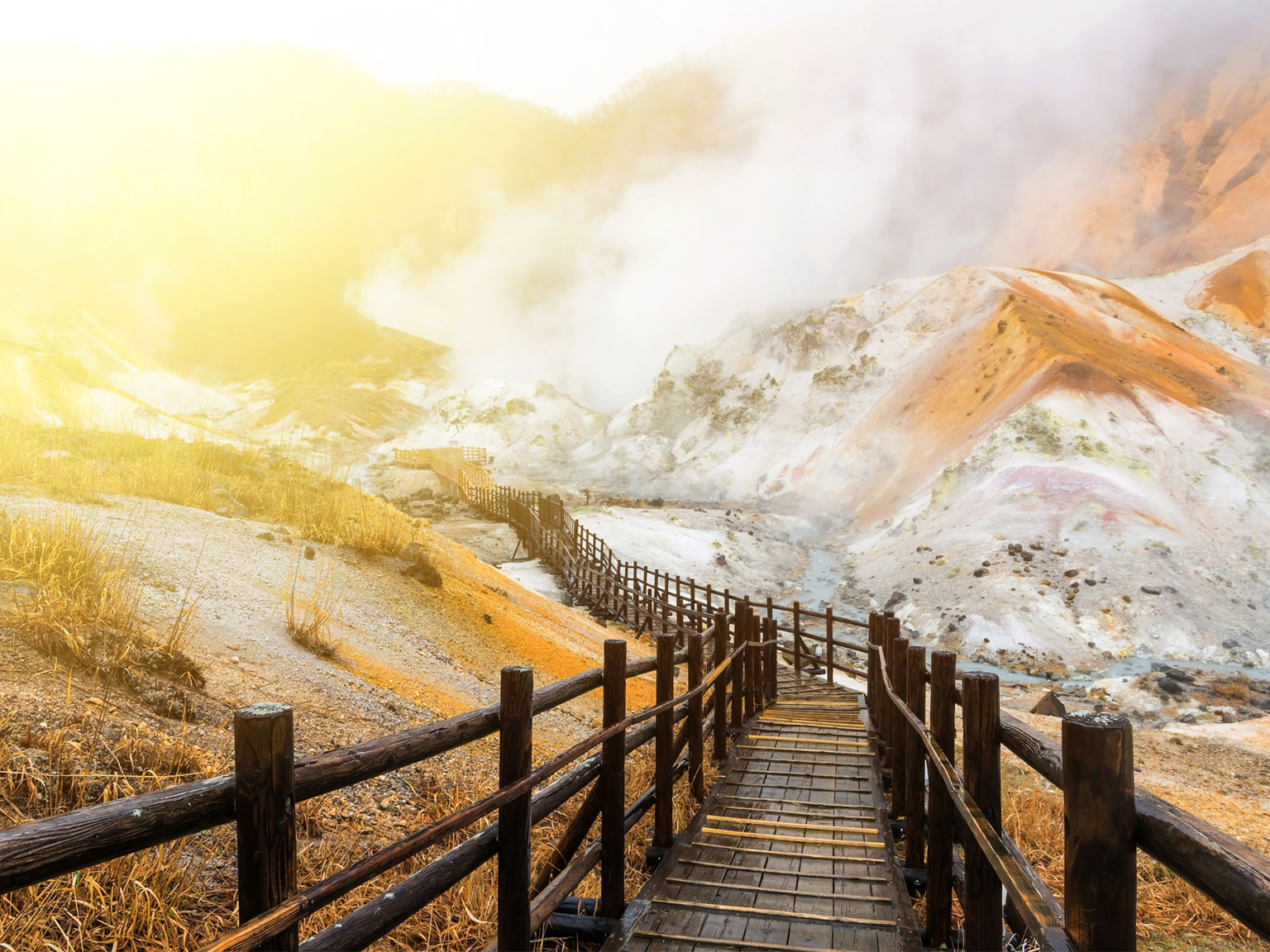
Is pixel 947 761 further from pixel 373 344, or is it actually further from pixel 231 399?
pixel 373 344

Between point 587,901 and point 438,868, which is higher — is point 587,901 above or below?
below

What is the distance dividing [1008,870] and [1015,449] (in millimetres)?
28862

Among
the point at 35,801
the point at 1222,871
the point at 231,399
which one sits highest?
the point at 231,399

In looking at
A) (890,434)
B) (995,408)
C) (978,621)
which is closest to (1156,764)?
(978,621)

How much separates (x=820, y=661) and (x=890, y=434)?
27329mm

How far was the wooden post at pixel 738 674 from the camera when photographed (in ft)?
25.9

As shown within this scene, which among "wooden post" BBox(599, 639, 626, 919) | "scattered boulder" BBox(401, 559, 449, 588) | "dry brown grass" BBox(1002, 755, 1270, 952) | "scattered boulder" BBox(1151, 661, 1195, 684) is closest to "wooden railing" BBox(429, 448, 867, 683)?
"dry brown grass" BBox(1002, 755, 1270, 952)

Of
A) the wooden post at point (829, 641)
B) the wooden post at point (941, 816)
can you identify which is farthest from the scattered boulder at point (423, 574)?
the wooden post at point (941, 816)

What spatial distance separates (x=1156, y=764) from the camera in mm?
10430

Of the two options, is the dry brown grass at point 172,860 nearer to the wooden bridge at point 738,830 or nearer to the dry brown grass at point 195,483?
the wooden bridge at point 738,830

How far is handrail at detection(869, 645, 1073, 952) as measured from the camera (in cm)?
180

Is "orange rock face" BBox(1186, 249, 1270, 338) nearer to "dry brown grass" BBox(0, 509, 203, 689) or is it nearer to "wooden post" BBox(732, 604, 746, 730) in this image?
"wooden post" BBox(732, 604, 746, 730)

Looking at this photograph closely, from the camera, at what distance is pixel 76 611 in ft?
15.1

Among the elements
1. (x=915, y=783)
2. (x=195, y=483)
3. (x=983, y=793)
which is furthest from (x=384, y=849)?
(x=195, y=483)
